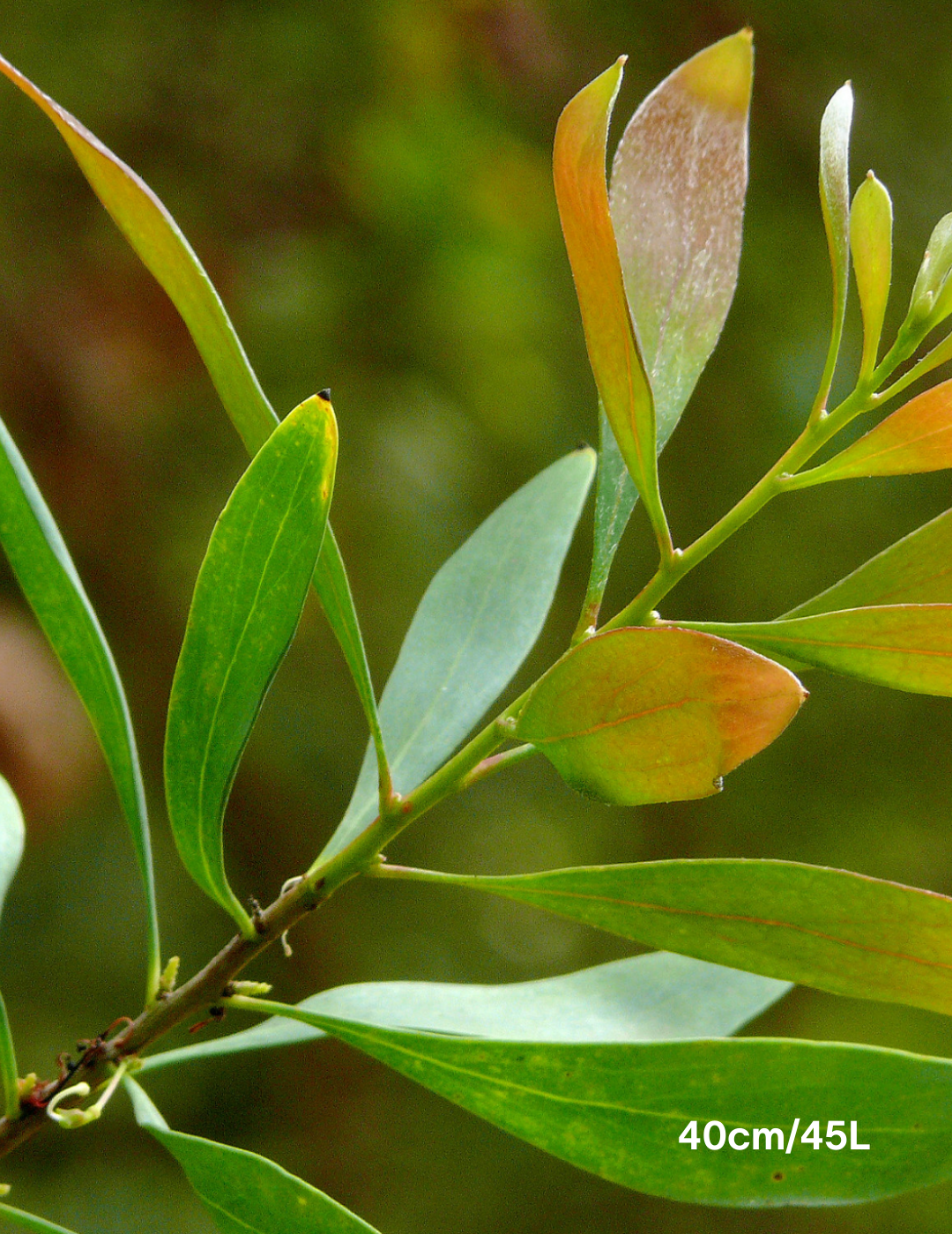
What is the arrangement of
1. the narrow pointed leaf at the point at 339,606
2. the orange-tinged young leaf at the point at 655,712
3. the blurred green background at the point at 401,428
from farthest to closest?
the blurred green background at the point at 401,428
the narrow pointed leaf at the point at 339,606
the orange-tinged young leaf at the point at 655,712

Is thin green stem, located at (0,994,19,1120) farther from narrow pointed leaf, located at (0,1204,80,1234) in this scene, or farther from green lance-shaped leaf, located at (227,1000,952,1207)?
green lance-shaped leaf, located at (227,1000,952,1207)

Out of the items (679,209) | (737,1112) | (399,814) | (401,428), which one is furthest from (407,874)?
(401,428)

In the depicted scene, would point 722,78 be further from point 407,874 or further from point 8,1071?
point 8,1071

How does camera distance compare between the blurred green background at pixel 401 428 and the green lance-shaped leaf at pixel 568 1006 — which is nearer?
the green lance-shaped leaf at pixel 568 1006

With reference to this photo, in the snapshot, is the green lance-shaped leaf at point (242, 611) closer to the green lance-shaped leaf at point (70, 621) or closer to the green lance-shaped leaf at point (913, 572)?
the green lance-shaped leaf at point (70, 621)

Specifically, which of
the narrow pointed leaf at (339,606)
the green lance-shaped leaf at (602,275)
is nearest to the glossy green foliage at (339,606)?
the narrow pointed leaf at (339,606)

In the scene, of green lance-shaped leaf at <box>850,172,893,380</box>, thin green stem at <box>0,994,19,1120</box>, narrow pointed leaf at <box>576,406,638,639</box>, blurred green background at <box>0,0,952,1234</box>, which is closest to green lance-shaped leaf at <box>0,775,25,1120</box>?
thin green stem at <box>0,994,19,1120</box>

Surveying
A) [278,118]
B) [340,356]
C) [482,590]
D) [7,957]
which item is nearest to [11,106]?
[278,118]
